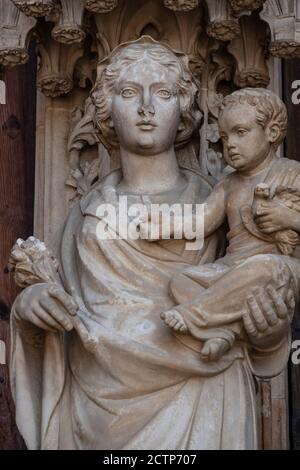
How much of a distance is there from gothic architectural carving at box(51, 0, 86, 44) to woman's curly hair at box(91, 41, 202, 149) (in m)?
0.16

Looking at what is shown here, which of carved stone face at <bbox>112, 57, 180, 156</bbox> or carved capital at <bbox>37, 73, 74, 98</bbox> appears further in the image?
carved capital at <bbox>37, 73, 74, 98</bbox>

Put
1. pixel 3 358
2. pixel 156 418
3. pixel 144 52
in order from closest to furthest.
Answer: pixel 156 418
pixel 144 52
pixel 3 358

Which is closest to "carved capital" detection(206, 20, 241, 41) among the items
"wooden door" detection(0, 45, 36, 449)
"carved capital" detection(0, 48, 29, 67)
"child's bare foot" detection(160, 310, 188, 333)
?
"carved capital" detection(0, 48, 29, 67)

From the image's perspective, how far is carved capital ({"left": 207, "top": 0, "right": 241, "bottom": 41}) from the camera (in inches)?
332

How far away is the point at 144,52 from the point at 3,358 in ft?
4.46

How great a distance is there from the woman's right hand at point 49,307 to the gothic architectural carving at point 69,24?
3.44 ft

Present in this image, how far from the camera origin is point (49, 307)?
782 cm

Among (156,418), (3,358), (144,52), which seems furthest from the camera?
(3,358)

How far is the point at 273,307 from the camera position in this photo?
7805mm

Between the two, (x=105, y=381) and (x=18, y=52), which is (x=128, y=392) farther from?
(x=18, y=52)

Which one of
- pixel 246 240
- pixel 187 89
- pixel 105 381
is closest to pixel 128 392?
pixel 105 381

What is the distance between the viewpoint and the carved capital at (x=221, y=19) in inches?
332

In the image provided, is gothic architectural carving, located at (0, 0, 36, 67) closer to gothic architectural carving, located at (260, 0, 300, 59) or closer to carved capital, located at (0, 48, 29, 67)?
carved capital, located at (0, 48, 29, 67)

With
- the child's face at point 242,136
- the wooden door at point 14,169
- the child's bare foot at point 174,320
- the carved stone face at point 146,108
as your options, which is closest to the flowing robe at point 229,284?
the child's bare foot at point 174,320
